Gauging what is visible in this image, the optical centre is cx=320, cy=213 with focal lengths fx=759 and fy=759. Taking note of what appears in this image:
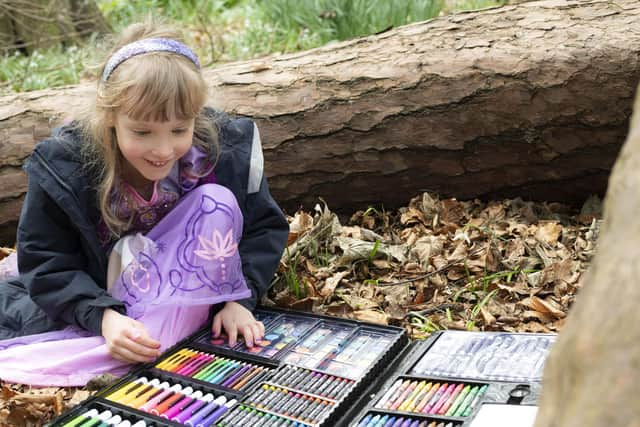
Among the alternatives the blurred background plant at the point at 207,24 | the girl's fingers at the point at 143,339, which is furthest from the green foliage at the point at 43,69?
the girl's fingers at the point at 143,339

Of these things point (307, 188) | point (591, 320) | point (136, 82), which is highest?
point (136, 82)

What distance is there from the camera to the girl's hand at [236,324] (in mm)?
2453

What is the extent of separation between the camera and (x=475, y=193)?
360 centimetres

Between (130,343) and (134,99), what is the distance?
740mm

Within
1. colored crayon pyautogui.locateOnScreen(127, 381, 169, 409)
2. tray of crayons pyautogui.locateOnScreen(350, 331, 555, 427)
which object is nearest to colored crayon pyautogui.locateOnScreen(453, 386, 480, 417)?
tray of crayons pyautogui.locateOnScreen(350, 331, 555, 427)

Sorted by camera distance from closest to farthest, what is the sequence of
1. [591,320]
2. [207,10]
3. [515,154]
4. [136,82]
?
[591,320]
[136,82]
[515,154]
[207,10]

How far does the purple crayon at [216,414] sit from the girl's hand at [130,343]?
359 millimetres

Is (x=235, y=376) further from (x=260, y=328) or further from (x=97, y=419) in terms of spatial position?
(x=97, y=419)

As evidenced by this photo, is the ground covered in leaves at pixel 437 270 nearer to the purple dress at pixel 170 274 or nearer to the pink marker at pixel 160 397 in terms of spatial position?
the purple dress at pixel 170 274

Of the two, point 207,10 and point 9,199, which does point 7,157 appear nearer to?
point 9,199

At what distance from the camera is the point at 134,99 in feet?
7.44

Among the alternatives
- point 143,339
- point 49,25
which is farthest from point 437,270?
point 49,25

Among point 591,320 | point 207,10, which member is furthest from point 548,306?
point 207,10

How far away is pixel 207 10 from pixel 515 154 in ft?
15.5
